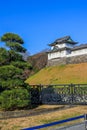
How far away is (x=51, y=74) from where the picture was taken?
125 ft

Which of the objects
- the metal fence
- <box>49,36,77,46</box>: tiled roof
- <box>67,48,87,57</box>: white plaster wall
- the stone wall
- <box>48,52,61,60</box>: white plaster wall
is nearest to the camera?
the metal fence

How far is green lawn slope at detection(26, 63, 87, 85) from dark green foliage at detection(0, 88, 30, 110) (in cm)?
2040

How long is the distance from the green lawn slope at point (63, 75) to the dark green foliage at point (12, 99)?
803 inches

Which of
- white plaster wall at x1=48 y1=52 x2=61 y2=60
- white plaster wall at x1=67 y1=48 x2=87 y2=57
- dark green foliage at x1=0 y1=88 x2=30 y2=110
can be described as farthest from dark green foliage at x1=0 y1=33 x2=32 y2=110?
white plaster wall at x1=48 y1=52 x2=61 y2=60

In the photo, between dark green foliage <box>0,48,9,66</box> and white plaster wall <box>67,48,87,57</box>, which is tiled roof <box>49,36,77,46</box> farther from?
dark green foliage <box>0,48,9,66</box>

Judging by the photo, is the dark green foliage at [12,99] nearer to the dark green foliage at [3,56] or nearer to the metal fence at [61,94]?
the dark green foliage at [3,56]

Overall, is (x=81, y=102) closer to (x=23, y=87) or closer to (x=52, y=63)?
(x=23, y=87)

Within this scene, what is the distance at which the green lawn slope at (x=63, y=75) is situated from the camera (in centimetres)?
3266

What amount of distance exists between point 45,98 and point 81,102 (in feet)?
8.62

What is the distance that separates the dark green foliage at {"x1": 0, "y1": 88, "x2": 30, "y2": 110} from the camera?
10867mm

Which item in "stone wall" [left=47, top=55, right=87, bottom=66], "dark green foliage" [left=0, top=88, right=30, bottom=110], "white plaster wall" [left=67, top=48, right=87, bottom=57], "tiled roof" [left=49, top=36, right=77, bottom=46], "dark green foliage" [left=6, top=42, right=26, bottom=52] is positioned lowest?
"dark green foliage" [left=0, top=88, right=30, bottom=110]

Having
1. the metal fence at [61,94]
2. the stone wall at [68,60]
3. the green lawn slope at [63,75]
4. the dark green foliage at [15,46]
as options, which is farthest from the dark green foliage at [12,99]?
the stone wall at [68,60]

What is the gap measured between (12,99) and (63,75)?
24969 millimetres

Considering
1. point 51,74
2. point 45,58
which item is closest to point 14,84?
point 51,74
